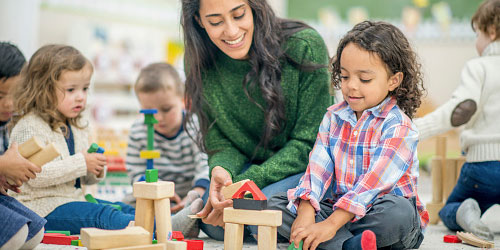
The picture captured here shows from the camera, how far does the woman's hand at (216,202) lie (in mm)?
1158

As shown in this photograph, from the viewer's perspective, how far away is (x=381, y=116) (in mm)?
1160

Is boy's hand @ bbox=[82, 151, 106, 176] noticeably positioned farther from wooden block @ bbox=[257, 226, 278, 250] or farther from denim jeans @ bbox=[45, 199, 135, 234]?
wooden block @ bbox=[257, 226, 278, 250]

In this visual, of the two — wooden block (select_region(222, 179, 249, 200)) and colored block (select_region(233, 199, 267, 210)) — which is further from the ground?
wooden block (select_region(222, 179, 249, 200))

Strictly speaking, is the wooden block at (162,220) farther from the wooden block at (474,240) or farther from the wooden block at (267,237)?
the wooden block at (474,240)

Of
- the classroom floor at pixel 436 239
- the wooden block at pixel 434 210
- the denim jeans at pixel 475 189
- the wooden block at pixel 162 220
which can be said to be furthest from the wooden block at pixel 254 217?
the wooden block at pixel 434 210

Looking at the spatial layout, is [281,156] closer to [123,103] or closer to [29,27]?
[29,27]

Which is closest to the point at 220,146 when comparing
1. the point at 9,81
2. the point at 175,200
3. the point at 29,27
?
the point at 175,200

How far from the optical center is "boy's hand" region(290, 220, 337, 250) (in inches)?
41.3

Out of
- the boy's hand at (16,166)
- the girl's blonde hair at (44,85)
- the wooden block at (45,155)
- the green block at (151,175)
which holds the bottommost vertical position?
the green block at (151,175)

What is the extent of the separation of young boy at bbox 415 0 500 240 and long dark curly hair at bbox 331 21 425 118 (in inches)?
14.5

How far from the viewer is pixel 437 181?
5.53 ft

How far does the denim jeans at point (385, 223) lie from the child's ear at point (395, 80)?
0.80 feet

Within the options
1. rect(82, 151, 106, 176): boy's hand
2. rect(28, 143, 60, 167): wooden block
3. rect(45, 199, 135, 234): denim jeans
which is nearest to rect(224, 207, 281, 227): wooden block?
rect(28, 143, 60, 167): wooden block

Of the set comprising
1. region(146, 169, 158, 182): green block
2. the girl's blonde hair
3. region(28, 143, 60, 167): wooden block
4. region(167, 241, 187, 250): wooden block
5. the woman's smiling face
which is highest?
the woman's smiling face
